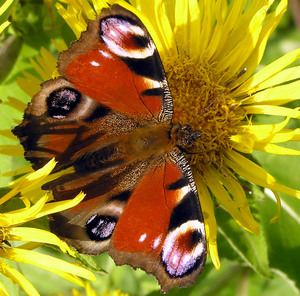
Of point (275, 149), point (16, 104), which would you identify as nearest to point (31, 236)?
point (16, 104)

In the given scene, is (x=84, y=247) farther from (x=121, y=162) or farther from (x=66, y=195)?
(x=121, y=162)

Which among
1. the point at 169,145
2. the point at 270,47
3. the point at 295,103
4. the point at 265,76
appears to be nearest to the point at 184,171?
the point at 169,145

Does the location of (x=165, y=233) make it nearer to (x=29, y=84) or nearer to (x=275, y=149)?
(x=275, y=149)

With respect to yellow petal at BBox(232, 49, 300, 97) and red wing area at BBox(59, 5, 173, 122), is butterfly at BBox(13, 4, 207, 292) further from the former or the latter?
yellow petal at BBox(232, 49, 300, 97)

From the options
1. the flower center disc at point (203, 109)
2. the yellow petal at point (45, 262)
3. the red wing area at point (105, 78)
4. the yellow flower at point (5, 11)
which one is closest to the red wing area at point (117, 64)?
the red wing area at point (105, 78)

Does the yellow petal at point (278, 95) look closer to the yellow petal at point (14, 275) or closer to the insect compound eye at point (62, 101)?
the insect compound eye at point (62, 101)

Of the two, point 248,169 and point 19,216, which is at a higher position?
point 19,216

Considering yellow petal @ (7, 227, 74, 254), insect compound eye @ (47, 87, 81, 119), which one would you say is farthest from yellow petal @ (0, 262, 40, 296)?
insect compound eye @ (47, 87, 81, 119)
